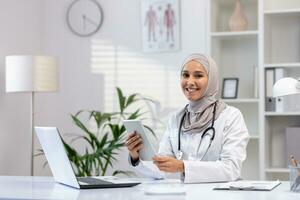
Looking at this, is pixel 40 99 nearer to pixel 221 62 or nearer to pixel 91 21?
pixel 91 21

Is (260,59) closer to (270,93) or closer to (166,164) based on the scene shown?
(270,93)

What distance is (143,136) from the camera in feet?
8.72

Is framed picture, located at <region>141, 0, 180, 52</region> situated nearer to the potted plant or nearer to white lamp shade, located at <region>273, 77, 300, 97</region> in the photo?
the potted plant

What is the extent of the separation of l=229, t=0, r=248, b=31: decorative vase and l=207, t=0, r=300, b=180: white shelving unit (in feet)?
0.22

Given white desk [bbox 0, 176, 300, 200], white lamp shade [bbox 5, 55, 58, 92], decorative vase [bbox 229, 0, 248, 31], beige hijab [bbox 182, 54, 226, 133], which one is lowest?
white desk [bbox 0, 176, 300, 200]

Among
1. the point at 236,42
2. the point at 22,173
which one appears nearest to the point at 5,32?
the point at 22,173

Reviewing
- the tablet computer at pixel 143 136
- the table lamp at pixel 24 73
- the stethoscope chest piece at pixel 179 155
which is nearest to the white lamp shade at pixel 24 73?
the table lamp at pixel 24 73

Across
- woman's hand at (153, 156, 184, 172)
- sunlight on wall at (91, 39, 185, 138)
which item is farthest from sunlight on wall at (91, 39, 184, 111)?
woman's hand at (153, 156, 184, 172)

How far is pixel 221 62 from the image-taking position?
460 centimetres

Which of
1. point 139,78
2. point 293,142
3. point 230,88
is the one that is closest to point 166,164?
point 293,142

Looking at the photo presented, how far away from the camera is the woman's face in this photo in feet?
10.1

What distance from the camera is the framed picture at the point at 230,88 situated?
4383 millimetres

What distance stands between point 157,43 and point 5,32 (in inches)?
47.1

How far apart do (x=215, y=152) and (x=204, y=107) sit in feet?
0.83
